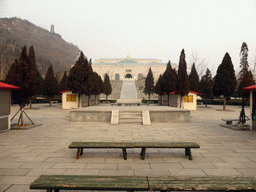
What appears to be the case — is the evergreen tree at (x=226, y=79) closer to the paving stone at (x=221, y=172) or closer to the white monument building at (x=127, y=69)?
the paving stone at (x=221, y=172)

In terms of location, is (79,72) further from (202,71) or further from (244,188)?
(202,71)

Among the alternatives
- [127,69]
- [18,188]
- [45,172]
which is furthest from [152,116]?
[127,69]

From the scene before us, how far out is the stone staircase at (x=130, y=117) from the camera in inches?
452

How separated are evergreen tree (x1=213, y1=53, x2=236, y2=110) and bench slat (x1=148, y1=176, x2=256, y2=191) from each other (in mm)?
20380

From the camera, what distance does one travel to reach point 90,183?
9.46ft

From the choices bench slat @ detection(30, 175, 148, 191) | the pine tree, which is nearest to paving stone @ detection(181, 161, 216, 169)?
bench slat @ detection(30, 175, 148, 191)

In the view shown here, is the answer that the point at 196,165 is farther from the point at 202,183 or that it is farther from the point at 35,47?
the point at 35,47

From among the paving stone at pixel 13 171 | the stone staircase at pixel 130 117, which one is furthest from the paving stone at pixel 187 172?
the stone staircase at pixel 130 117

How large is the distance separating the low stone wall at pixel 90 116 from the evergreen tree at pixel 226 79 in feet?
52.3

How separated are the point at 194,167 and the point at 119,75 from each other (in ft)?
241

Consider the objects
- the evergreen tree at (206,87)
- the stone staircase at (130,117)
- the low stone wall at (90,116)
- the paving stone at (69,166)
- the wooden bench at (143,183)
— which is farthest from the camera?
the evergreen tree at (206,87)

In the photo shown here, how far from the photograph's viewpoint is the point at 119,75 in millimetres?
76875

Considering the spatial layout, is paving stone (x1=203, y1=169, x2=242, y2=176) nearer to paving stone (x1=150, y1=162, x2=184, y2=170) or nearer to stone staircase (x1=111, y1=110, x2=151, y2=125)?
paving stone (x1=150, y1=162, x2=184, y2=170)

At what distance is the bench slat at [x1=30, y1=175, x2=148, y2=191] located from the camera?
2.80 meters
